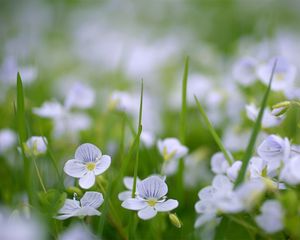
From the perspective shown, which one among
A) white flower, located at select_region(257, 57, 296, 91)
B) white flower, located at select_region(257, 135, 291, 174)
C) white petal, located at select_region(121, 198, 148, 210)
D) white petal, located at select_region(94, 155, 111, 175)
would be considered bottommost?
white petal, located at select_region(121, 198, 148, 210)

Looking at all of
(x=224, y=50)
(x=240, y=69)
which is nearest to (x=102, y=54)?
(x=224, y=50)

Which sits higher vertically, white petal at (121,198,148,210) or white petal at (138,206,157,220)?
white petal at (121,198,148,210)

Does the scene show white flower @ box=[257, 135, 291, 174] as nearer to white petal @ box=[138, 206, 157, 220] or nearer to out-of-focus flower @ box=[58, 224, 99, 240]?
white petal @ box=[138, 206, 157, 220]

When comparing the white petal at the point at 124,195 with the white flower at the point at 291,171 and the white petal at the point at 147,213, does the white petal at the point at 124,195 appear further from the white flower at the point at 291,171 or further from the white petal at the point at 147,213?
the white flower at the point at 291,171

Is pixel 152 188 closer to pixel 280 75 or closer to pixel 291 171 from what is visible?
pixel 291 171

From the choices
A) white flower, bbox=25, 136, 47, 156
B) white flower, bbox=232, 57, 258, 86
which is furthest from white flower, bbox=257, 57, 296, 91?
white flower, bbox=25, 136, 47, 156

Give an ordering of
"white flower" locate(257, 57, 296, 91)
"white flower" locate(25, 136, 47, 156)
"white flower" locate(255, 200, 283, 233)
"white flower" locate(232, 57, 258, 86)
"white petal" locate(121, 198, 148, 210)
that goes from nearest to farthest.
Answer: "white flower" locate(255, 200, 283, 233), "white petal" locate(121, 198, 148, 210), "white flower" locate(25, 136, 47, 156), "white flower" locate(257, 57, 296, 91), "white flower" locate(232, 57, 258, 86)

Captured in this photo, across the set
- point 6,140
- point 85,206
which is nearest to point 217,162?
point 85,206

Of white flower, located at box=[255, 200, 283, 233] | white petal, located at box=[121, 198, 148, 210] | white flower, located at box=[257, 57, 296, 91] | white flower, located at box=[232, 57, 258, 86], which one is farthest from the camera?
white flower, located at box=[232, 57, 258, 86]
